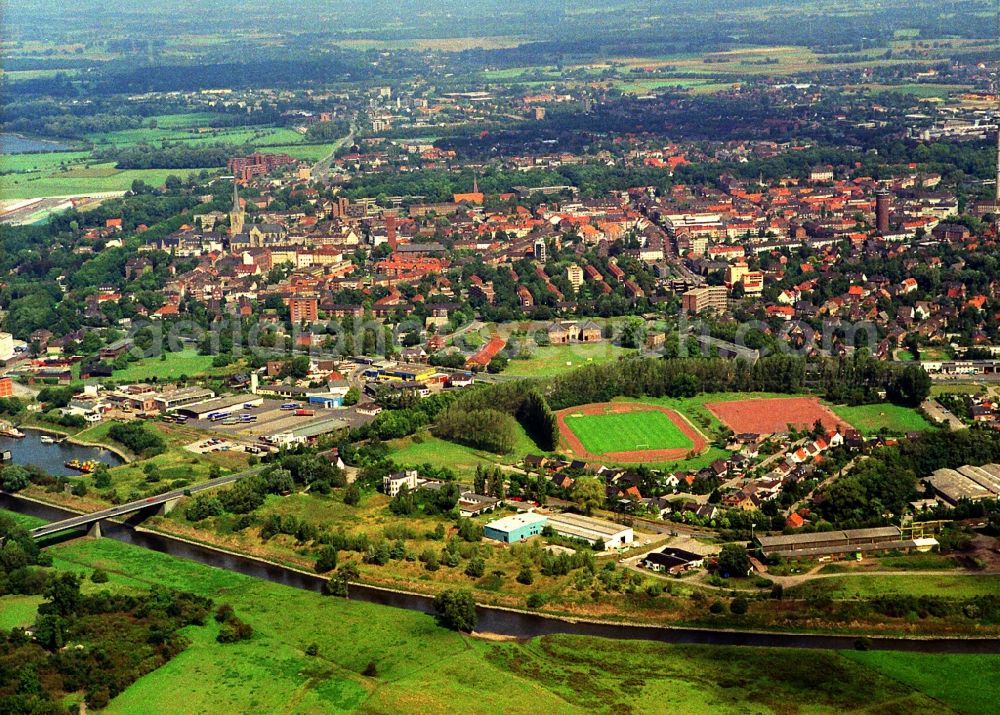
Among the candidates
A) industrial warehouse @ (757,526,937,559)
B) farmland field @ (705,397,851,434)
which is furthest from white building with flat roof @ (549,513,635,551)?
farmland field @ (705,397,851,434)

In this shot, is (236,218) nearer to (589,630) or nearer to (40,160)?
(40,160)

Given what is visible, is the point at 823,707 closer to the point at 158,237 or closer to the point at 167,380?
the point at 167,380

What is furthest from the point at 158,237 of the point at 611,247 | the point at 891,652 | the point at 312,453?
the point at 891,652

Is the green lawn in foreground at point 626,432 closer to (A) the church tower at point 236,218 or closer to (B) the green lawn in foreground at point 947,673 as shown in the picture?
(B) the green lawn in foreground at point 947,673

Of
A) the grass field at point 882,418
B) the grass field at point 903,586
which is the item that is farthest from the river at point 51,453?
the grass field at point 903,586

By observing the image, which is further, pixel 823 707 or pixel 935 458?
pixel 935 458

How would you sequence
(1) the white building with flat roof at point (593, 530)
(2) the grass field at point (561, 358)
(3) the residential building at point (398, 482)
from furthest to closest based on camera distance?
1. (2) the grass field at point (561, 358)
2. (3) the residential building at point (398, 482)
3. (1) the white building with flat roof at point (593, 530)

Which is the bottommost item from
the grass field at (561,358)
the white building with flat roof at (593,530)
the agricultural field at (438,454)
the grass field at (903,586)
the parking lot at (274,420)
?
the parking lot at (274,420)

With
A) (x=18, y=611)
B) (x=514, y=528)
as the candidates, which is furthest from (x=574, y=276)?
(x=18, y=611)
